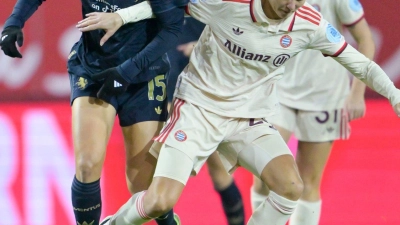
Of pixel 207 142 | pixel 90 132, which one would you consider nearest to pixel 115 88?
pixel 90 132

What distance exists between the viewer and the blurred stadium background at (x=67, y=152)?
477 centimetres

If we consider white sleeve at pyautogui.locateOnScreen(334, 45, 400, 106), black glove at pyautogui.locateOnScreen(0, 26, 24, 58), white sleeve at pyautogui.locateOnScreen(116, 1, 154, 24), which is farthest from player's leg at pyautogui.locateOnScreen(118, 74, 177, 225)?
white sleeve at pyautogui.locateOnScreen(334, 45, 400, 106)

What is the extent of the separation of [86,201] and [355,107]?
4.78 ft

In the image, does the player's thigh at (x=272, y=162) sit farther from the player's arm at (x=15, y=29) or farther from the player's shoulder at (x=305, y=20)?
the player's arm at (x=15, y=29)

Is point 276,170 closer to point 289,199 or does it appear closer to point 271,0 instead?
point 289,199

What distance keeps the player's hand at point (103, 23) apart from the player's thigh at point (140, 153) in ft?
1.55

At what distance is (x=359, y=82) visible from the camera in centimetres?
421

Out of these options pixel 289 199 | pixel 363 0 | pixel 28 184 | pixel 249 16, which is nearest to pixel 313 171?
pixel 289 199

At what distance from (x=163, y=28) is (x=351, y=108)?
1150mm

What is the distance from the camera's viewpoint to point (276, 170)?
137 inches

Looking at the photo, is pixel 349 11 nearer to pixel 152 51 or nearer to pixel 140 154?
pixel 152 51

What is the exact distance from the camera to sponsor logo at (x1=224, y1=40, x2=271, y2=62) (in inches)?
139

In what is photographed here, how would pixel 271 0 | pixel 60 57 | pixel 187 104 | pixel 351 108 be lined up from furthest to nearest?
pixel 60 57 < pixel 351 108 < pixel 187 104 < pixel 271 0

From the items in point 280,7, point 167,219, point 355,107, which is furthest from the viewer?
point 355,107
